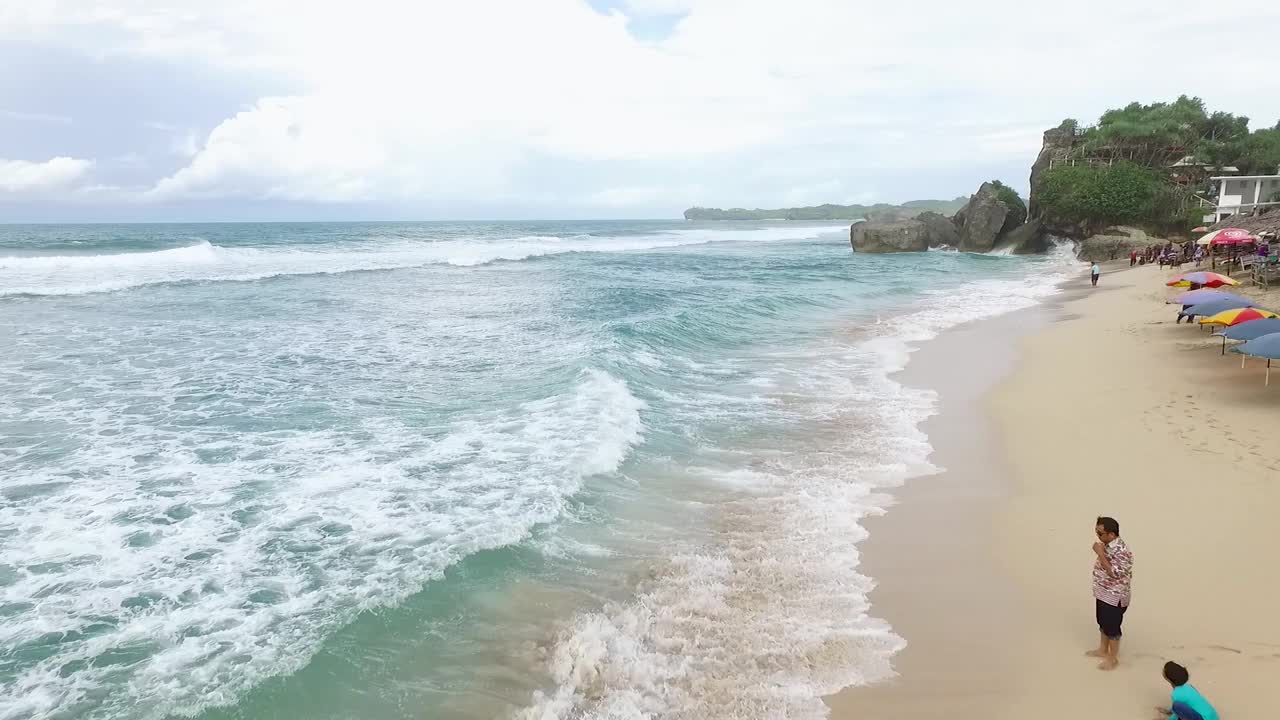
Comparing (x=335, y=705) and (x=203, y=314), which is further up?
(x=203, y=314)

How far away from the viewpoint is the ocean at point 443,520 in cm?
599

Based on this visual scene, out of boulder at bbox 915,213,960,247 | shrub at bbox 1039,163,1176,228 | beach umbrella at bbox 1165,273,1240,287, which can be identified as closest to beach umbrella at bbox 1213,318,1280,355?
beach umbrella at bbox 1165,273,1240,287

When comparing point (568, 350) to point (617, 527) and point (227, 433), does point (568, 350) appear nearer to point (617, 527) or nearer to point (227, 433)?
point (227, 433)

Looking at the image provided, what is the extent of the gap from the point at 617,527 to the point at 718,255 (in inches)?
2261

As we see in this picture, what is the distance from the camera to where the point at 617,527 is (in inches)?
346

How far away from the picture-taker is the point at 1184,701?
481 cm

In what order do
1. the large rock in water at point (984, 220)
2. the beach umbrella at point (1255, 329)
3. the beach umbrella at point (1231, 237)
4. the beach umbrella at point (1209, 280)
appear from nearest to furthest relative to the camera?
the beach umbrella at point (1255, 329)
the beach umbrella at point (1209, 280)
the beach umbrella at point (1231, 237)
the large rock in water at point (984, 220)

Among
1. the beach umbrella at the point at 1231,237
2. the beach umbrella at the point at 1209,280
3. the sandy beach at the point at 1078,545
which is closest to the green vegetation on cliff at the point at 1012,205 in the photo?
the beach umbrella at the point at 1231,237

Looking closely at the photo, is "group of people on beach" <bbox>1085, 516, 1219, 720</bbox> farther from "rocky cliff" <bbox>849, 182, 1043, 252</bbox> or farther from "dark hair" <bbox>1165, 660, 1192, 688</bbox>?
"rocky cliff" <bbox>849, 182, 1043, 252</bbox>

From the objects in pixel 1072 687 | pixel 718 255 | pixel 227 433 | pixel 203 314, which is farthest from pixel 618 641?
pixel 718 255

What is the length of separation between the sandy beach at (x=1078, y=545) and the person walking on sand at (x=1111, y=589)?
0.15m

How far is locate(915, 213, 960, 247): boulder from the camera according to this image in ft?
207

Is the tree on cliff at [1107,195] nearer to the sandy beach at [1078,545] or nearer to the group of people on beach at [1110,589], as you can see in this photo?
the sandy beach at [1078,545]

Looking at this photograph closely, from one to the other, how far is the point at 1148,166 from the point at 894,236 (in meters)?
19.0
